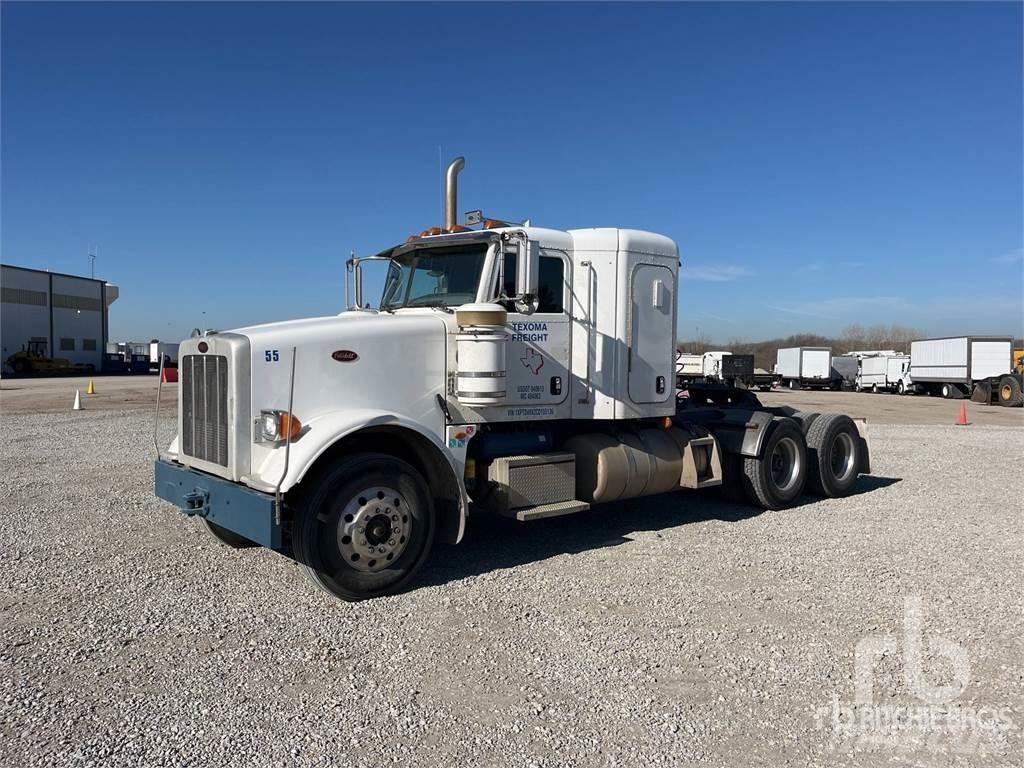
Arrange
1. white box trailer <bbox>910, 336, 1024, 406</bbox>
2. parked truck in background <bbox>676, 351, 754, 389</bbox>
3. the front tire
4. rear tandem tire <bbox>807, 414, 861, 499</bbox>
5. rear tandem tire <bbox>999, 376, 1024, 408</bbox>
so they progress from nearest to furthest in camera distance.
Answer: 1. the front tire
2. rear tandem tire <bbox>807, 414, 861, 499</bbox>
3. parked truck in background <bbox>676, 351, 754, 389</bbox>
4. rear tandem tire <bbox>999, 376, 1024, 408</bbox>
5. white box trailer <bbox>910, 336, 1024, 406</bbox>

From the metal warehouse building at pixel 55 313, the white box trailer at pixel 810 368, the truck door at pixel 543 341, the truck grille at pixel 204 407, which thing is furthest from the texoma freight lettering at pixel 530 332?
the metal warehouse building at pixel 55 313

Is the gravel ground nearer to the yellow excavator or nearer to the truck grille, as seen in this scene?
the truck grille

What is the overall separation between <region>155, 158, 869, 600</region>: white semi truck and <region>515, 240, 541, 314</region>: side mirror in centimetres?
2

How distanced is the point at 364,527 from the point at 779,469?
569 cm

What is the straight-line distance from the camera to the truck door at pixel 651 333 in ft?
23.8

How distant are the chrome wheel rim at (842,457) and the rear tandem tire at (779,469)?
705mm

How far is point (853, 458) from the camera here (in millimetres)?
9727

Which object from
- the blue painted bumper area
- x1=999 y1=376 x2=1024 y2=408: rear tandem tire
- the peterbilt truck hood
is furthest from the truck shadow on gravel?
x1=999 y1=376 x2=1024 y2=408: rear tandem tire

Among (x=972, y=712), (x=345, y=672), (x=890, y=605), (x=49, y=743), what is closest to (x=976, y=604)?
(x=890, y=605)

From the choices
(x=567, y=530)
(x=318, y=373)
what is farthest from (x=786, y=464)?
(x=318, y=373)

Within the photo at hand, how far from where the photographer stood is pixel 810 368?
49.8m

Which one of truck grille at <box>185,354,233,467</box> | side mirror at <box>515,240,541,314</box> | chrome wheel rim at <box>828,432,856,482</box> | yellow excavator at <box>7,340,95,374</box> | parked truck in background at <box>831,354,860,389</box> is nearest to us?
truck grille at <box>185,354,233,467</box>

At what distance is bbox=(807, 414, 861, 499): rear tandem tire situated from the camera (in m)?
9.30

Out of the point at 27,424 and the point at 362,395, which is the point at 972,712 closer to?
the point at 362,395
